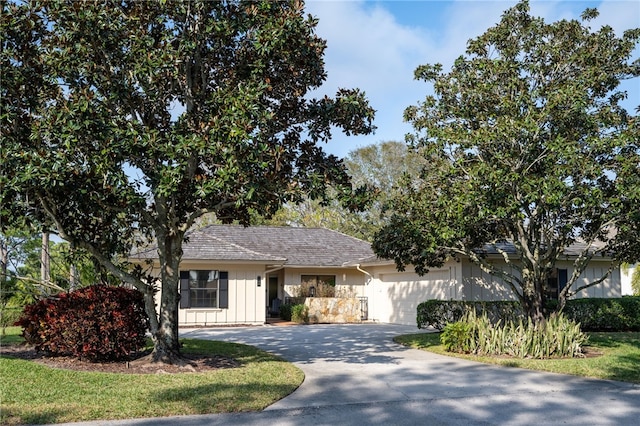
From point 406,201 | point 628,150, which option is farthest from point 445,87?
point 628,150

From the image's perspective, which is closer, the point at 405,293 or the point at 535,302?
the point at 535,302

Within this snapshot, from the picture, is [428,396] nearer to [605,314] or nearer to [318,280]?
[605,314]

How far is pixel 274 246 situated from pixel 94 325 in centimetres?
1567

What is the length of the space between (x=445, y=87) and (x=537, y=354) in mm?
6602

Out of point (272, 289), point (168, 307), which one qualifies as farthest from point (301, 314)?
point (168, 307)

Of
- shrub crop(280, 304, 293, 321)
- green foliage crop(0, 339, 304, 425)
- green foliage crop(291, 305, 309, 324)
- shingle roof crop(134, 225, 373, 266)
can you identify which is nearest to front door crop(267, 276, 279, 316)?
shingle roof crop(134, 225, 373, 266)

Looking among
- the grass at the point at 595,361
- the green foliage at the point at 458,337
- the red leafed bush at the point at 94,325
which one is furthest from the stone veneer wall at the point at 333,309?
the red leafed bush at the point at 94,325

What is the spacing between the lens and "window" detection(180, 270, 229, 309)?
22.1m

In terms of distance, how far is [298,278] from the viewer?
1028 inches

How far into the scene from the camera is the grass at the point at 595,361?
10.8 meters

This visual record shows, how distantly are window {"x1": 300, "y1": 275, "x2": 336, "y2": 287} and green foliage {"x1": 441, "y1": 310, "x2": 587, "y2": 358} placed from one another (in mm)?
12323

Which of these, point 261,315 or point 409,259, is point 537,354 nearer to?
point 409,259

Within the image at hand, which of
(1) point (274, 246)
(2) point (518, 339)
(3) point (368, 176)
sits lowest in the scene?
(2) point (518, 339)

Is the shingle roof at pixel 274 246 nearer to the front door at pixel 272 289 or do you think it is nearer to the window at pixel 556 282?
the front door at pixel 272 289
